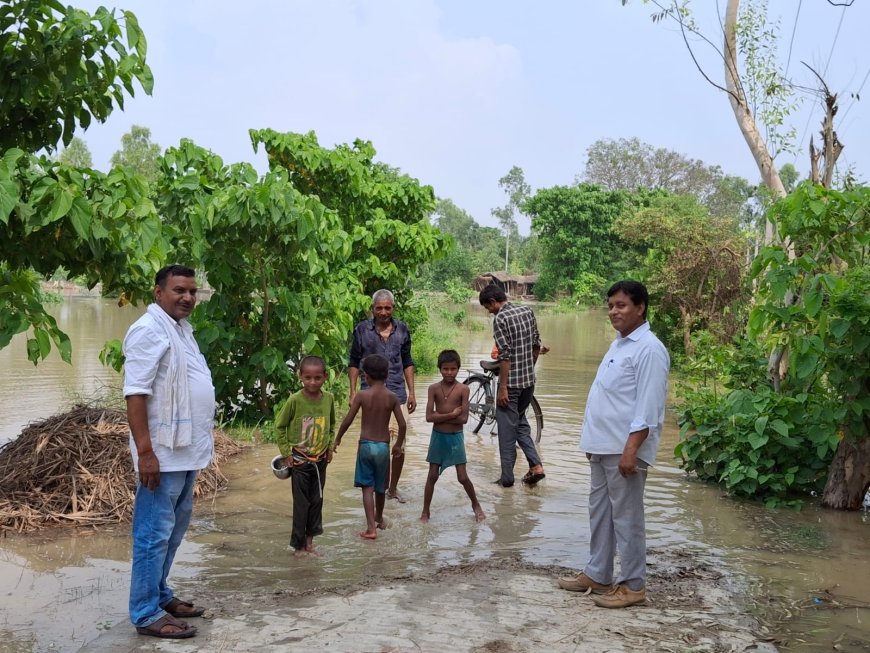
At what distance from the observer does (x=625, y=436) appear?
4.65 meters

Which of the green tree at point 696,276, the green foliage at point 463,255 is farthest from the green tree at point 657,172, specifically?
the green tree at point 696,276

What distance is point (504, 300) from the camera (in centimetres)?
760

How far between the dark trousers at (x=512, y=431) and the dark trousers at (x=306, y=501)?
224cm

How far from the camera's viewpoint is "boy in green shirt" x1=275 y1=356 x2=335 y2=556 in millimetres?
5691

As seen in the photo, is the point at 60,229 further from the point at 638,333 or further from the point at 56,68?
the point at 638,333

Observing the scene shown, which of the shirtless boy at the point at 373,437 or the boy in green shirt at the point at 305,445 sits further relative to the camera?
the shirtless boy at the point at 373,437

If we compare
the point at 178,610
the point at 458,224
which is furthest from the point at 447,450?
A: the point at 458,224

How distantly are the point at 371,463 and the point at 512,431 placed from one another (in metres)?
1.91

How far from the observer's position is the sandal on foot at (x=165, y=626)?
3994 mm

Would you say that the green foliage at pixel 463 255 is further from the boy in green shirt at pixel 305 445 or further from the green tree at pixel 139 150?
the boy in green shirt at pixel 305 445

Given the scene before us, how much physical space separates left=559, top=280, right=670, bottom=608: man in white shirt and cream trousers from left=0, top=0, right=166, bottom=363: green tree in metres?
2.55

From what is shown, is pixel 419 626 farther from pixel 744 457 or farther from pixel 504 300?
pixel 744 457

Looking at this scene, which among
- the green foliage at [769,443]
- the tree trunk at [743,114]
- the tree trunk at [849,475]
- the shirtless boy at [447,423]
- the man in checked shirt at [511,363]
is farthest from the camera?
the tree trunk at [743,114]

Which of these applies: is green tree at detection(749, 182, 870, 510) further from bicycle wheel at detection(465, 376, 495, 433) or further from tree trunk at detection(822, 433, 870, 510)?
bicycle wheel at detection(465, 376, 495, 433)
